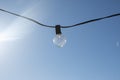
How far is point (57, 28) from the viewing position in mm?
6160

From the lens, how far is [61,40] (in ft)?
19.3

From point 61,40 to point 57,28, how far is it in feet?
1.31
